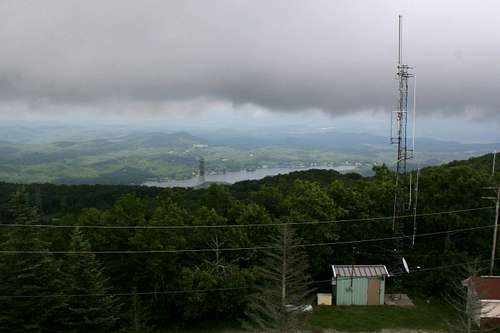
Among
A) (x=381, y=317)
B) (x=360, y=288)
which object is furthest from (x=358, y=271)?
(x=381, y=317)

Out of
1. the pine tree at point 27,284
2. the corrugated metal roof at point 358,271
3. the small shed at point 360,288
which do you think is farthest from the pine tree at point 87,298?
the corrugated metal roof at point 358,271

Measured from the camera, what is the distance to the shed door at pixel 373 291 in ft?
76.0

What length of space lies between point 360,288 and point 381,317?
2060 mm

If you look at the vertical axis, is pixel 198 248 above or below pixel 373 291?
above

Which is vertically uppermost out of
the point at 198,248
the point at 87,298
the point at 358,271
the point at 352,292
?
the point at 198,248

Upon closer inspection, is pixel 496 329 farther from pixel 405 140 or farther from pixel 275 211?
pixel 275 211

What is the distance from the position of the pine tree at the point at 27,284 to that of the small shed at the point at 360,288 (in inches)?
550

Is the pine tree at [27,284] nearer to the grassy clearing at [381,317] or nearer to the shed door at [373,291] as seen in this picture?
the grassy clearing at [381,317]

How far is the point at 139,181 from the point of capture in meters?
138

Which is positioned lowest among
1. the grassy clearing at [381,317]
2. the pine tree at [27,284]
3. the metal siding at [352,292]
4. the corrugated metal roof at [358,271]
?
the grassy clearing at [381,317]

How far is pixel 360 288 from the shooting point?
23312mm

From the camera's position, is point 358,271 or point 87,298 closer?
point 87,298

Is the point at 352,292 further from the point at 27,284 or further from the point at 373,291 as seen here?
the point at 27,284

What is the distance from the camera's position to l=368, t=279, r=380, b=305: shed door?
76.0ft
